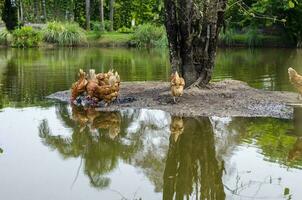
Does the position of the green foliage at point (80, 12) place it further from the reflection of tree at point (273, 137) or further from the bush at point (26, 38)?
the reflection of tree at point (273, 137)

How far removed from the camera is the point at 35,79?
20344 millimetres

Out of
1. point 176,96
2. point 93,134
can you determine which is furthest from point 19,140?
point 176,96

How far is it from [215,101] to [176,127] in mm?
2681

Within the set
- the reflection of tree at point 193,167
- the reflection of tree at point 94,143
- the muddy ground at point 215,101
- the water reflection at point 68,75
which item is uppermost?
the muddy ground at point 215,101

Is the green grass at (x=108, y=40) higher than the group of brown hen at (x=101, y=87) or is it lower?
lower

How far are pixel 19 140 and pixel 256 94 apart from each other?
23.1 feet

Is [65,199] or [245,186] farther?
[245,186]

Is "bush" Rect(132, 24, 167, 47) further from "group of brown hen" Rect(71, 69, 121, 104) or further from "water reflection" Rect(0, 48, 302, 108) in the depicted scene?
"group of brown hen" Rect(71, 69, 121, 104)

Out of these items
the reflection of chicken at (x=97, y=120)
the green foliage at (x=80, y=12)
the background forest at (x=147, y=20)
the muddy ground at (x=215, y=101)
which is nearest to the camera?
the reflection of chicken at (x=97, y=120)

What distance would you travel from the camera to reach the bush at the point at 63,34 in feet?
146

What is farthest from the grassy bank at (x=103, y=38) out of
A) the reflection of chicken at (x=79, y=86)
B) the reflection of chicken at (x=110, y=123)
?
the reflection of chicken at (x=110, y=123)

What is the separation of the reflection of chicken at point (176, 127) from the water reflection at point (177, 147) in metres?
0.02

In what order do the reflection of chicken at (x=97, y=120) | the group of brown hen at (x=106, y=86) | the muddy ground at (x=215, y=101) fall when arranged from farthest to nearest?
1. the group of brown hen at (x=106, y=86)
2. the muddy ground at (x=215, y=101)
3. the reflection of chicken at (x=97, y=120)

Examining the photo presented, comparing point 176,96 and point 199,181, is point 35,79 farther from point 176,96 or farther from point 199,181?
point 199,181
